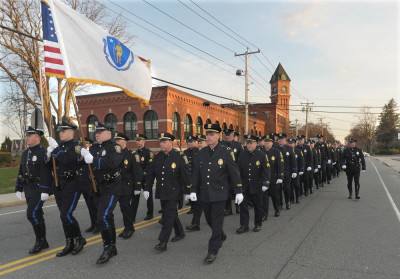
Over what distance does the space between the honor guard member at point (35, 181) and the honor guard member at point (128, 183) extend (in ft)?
4.82

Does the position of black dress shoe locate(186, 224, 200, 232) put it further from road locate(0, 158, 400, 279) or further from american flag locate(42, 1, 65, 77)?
american flag locate(42, 1, 65, 77)

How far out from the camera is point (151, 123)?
122 feet

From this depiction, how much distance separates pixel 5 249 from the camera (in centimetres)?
616

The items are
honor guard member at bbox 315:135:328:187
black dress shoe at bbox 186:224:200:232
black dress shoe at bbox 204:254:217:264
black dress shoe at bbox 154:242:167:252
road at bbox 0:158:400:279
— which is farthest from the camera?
honor guard member at bbox 315:135:328:187

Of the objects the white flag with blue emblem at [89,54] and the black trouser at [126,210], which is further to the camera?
the white flag with blue emblem at [89,54]

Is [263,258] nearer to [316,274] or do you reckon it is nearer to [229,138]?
[316,274]

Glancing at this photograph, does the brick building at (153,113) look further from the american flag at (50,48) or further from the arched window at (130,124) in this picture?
the american flag at (50,48)

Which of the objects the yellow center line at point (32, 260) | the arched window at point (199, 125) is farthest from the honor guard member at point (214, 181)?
the arched window at point (199, 125)

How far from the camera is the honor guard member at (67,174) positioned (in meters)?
5.59

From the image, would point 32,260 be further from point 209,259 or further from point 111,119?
point 111,119

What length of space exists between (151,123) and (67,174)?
104 ft

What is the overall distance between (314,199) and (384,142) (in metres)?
101

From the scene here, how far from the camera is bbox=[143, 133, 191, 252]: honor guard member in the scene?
5961 mm

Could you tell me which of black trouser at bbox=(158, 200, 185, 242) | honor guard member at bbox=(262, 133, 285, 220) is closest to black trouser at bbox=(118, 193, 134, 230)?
black trouser at bbox=(158, 200, 185, 242)
